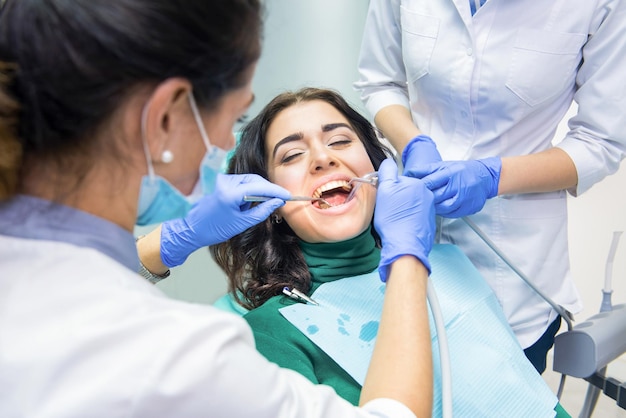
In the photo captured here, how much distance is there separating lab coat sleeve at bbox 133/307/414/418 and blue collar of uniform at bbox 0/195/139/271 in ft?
0.52

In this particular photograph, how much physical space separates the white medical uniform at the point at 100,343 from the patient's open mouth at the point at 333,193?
2.40 feet

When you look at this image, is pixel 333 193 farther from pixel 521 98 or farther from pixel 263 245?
pixel 521 98

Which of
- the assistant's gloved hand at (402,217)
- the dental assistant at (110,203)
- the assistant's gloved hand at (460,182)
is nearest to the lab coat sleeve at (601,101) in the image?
the assistant's gloved hand at (460,182)

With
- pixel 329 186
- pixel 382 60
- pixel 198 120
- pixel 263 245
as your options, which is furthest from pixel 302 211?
pixel 198 120

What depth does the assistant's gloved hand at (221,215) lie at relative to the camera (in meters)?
1.22

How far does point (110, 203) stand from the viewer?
0.70m

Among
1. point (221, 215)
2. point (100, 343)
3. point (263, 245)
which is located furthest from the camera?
point (263, 245)

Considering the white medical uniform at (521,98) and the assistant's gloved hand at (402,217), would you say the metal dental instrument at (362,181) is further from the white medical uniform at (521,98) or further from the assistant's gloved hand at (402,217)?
the white medical uniform at (521,98)

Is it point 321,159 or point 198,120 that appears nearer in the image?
point 198,120

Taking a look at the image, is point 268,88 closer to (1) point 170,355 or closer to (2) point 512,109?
(2) point 512,109

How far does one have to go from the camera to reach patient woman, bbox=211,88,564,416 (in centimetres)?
134

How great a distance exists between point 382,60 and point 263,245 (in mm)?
638

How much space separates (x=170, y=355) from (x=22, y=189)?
277mm

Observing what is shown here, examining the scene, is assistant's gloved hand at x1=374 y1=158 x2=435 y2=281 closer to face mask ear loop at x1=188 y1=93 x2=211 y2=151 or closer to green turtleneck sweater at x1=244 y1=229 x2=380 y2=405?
green turtleneck sweater at x1=244 y1=229 x2=380 y2=405
